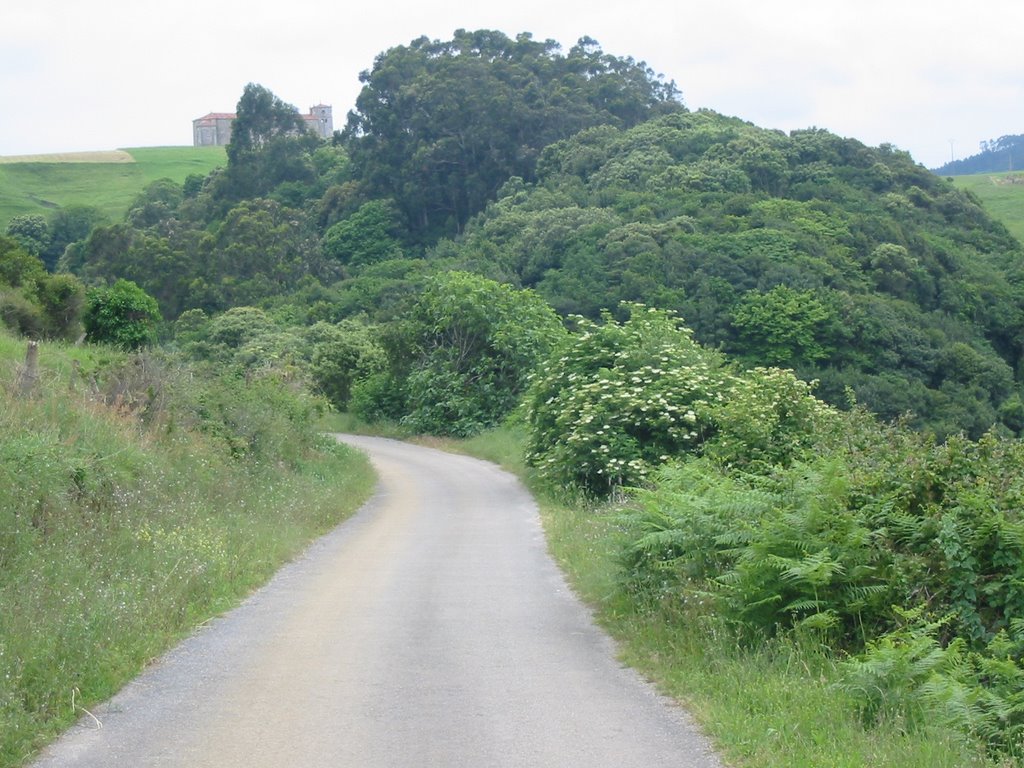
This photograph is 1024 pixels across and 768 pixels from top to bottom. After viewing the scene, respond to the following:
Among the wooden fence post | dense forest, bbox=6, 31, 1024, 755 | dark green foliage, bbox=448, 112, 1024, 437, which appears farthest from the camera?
dark green foliage, bbox=448, 112, 1024, 437

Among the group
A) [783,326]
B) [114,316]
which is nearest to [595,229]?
[783,326]

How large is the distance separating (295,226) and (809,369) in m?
40.3

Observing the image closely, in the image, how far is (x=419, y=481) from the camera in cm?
3077

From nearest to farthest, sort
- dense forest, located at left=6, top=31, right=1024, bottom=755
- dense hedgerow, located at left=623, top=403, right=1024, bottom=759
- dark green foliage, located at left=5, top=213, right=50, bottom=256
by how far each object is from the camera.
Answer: dense hedgerow, located at left=623, top=403, right=1024, bottom=759, dense forest, located at left=6, top=31, right=1024, bottom=755, dark green foliage, located at left=5, top=213, right=50, bottom=256

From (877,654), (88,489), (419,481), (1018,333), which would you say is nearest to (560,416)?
(419,481)

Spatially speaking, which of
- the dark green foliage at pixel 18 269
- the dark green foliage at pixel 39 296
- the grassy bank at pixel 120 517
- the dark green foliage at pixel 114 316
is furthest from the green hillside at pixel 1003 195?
the grassy bank at pixel 120 517

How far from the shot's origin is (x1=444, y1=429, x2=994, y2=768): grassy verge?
263 inches

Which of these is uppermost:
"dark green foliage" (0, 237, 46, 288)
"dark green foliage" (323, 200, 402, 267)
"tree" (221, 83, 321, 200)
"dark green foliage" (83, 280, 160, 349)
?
"tree" (221, 83, 321, 200)

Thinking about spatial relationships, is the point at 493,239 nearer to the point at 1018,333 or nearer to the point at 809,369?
the point at 809,369

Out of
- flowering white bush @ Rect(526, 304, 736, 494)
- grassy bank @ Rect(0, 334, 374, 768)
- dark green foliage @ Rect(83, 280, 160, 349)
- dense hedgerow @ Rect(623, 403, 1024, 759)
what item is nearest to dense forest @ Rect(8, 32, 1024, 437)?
flowering white bush @ Rect(526, 304, 736, 494)

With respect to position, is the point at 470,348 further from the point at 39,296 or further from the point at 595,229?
the point at 595,229

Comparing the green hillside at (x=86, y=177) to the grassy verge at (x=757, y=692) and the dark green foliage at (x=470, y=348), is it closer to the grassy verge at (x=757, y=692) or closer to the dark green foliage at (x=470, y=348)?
the dark green foliage at (x=470, y=348)

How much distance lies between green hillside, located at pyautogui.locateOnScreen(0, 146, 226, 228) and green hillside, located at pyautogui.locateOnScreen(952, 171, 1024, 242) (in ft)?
263

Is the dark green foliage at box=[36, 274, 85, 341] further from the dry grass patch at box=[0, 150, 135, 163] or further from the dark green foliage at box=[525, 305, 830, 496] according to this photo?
the dry grass patch at box=[0, 150, 135, 163]
